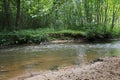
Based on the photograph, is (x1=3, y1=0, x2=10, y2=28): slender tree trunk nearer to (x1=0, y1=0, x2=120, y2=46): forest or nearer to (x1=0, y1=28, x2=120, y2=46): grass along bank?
(x1=0, y1=0, x2=120, y2=46): forest

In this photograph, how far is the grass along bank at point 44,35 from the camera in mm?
22031

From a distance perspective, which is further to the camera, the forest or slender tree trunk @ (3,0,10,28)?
the forest

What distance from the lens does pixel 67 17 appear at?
3462 centimetres

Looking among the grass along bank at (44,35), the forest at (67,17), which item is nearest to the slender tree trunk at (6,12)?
the forest at (67,17)

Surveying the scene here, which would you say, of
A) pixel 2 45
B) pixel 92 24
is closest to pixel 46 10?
pixel 92 24

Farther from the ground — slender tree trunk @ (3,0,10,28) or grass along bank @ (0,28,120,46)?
slender tree trunk @ (3,0,10,28)

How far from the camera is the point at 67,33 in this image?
27547 mm

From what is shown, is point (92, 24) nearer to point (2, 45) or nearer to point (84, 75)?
point (2, 45)

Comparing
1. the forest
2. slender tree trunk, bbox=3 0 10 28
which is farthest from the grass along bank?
slender tree trunk, bbox=3 0 10 28

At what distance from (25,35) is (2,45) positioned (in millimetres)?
2365

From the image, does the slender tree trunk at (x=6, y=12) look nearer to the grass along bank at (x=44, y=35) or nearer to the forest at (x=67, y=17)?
the forest at (x=67, y=17)

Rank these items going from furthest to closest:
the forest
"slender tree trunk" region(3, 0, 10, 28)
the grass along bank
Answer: the forest < "slender tree trunk" region(3, 0, 10, 28) < the grass along bank

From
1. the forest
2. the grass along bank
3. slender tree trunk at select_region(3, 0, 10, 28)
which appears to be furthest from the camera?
the forest

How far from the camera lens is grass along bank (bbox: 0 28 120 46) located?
22031 millimetres
